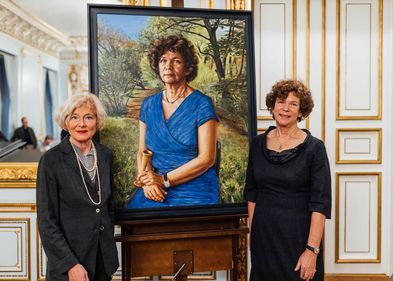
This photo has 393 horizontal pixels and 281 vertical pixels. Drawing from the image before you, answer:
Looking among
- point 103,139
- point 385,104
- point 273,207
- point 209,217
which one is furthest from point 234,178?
point 385,104

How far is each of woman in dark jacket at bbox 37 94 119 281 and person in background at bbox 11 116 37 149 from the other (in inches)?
180

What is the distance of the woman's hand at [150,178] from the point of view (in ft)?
7.38

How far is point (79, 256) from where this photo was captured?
195 cm

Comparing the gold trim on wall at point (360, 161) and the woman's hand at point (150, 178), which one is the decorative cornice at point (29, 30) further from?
the gold trim on wall at point (360, 161)

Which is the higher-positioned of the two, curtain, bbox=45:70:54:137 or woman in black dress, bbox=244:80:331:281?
curtain, bbox=45:70:54:137

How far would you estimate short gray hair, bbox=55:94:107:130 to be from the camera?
1966 mm

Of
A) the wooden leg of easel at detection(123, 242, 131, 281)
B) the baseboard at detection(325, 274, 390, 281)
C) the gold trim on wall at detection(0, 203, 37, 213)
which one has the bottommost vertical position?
the baseboard at detection(325, 274, 390, 281)

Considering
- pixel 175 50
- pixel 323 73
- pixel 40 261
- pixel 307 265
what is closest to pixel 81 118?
pixel 175 50

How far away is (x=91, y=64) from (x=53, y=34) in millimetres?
5525

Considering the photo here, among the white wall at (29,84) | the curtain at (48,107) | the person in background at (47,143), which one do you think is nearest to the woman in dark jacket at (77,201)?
the white wall at (29,84)

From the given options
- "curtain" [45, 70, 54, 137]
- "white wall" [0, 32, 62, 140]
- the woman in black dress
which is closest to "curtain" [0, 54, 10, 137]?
"white wall" [0, 32, 62, 140]

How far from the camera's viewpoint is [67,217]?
6.32ft

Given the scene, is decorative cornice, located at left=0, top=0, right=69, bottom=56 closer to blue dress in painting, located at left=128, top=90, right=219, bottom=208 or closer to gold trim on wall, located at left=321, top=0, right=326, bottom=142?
blue dress in painting, located at left=128, top=90, right=219, bottom=208

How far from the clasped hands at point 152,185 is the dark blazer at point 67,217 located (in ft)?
0.90
